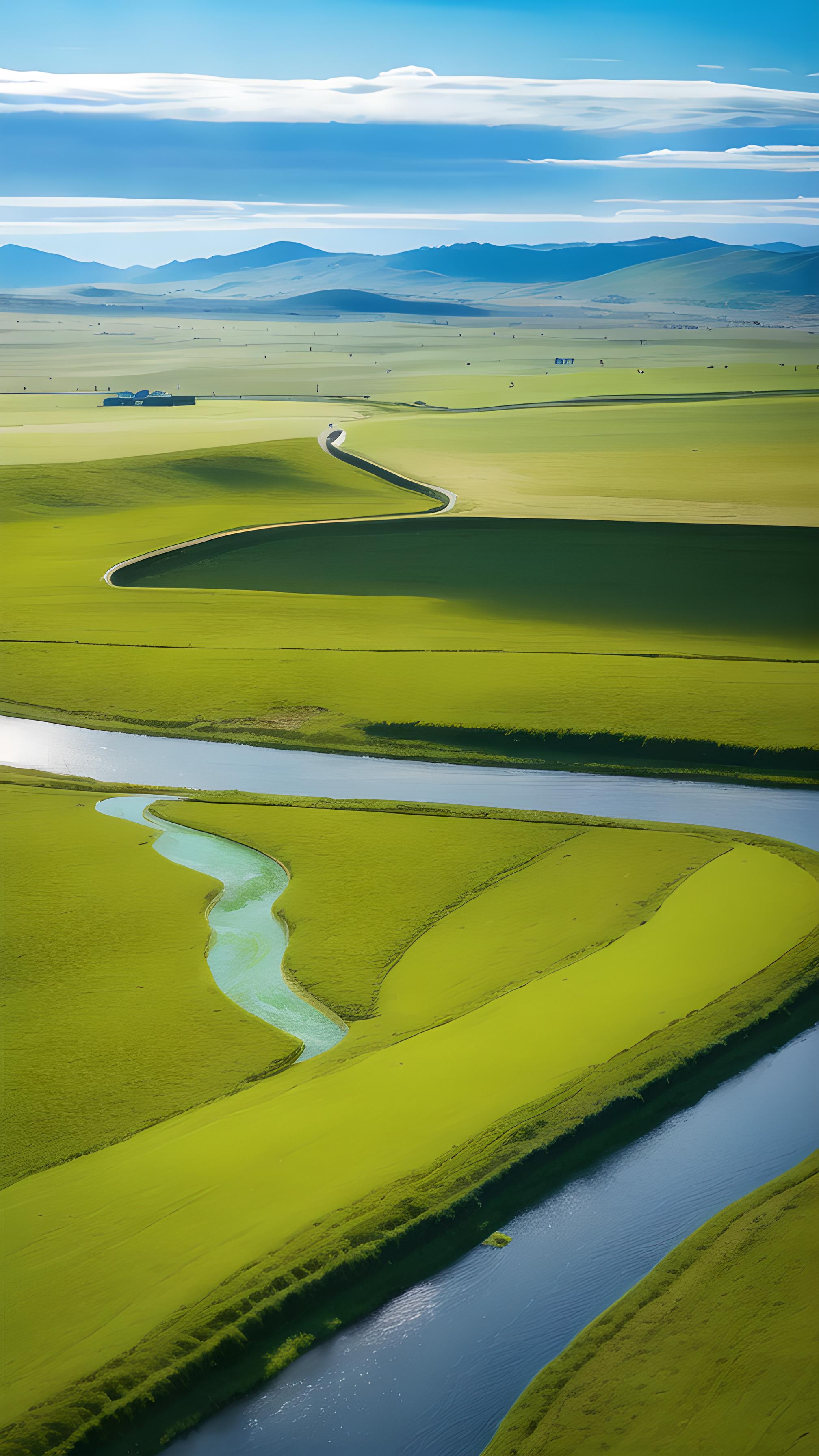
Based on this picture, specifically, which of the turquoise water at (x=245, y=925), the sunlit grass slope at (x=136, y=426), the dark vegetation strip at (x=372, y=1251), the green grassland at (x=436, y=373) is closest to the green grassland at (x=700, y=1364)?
the dark vegetation strip at (x=372, y=1251)

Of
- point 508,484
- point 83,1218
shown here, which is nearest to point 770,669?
point 83,1218

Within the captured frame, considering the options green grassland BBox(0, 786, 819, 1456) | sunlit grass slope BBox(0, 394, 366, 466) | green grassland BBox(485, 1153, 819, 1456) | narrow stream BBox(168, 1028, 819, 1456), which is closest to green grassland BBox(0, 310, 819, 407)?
sunlit grass slope BBox(0, 394, 366, 466)

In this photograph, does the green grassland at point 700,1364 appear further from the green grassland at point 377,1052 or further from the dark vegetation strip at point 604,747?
the dark vegetation strip at point 604,747

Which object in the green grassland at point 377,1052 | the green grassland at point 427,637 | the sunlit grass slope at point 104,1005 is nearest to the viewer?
the green grassland at point 377,1052

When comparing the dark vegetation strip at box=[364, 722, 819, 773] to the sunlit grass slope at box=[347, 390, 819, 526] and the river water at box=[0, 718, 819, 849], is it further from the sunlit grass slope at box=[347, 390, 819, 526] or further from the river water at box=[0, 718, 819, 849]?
the sunlit grass slope at box=[347, 390, 819, 526]

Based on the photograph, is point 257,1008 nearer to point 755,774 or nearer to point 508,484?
point 755,774

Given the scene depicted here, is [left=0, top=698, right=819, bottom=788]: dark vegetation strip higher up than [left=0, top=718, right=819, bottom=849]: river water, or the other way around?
[left=0, top=698, right=819, bottom=788]: dark vegetation strip
